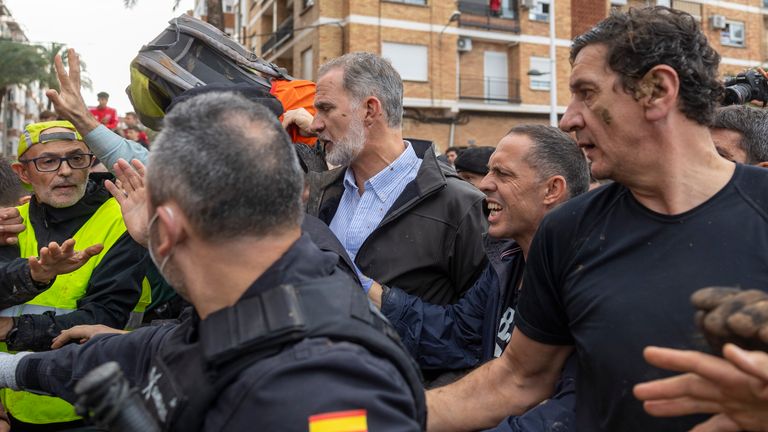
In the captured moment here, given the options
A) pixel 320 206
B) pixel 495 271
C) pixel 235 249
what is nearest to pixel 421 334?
pixel 495 271

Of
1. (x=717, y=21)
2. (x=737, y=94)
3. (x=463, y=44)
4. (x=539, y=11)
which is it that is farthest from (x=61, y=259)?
(x=717, y=21)

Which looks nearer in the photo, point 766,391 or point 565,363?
point 766,391

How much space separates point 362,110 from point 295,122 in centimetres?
42

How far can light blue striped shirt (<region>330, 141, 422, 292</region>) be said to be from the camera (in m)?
3.39

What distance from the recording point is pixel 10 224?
321 centimetres

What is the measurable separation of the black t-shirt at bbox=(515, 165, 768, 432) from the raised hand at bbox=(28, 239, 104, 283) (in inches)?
71.0

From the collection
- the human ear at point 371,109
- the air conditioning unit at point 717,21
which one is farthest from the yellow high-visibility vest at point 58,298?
the air conditioning unit at point 717,21

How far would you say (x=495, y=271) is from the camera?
305 centimetres

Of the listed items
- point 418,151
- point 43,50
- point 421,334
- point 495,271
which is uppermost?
point 43,50

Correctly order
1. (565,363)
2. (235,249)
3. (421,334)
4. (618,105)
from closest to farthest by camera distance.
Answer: (235,249) → (618,105) → (565,363) → (421,334)

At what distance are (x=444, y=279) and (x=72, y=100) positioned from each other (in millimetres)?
1886

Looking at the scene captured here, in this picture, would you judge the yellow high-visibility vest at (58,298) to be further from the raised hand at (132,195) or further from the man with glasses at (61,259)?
the raised hand at (132,195)

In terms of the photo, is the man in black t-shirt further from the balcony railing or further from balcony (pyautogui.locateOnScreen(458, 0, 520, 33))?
balcony (pyautogui.locateOnScreen(458, 0, 520, 33))

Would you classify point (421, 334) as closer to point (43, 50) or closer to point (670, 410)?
point (670, 410)
